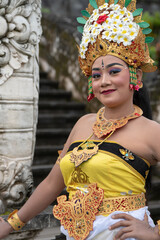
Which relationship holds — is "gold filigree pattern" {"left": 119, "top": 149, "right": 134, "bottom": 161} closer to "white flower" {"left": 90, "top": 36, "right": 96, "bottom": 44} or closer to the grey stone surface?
"white flower" {"left": 90, "top": 36, "right": 96, "bottom": 44}

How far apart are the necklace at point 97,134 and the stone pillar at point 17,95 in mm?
891

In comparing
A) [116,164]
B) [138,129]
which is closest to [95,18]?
[138,129]

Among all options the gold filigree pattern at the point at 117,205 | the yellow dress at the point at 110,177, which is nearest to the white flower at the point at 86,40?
the yellow dress at the point at 110,177

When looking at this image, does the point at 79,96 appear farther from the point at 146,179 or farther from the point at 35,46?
the point at 146,179

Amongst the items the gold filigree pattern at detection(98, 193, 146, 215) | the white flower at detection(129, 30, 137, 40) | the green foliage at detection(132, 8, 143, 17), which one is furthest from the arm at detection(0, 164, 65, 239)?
the green foliage at detection(132, 8, 143, 17)

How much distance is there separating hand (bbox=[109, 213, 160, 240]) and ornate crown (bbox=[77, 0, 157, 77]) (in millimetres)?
761

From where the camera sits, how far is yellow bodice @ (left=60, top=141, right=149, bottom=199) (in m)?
1.73

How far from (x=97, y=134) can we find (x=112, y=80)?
11.5 inches

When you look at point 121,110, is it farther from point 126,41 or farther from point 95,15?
point 95,15

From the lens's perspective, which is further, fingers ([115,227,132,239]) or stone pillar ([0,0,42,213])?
stone pillar ([0,0,42,213])

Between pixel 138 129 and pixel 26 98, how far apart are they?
1141 mm

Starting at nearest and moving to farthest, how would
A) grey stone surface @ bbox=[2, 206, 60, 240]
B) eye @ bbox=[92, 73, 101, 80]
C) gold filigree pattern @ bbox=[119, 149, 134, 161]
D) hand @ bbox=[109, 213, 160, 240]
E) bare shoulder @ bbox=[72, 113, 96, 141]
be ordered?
hand @ bbox=[109, 213, 160, 240], gold filigree pattern @ bbox=[119, 149, 134, 161], eye @ bbox=[92, 73, 101, 80], bare shoulder @ bbox=[72, 113, 96, 141], grey stone surface @ bbox=[2, 206, 60, 240]

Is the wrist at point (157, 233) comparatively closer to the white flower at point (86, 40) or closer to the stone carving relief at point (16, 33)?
the white flower at point (86, 40)

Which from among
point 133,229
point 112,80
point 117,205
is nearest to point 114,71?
point 112,80
